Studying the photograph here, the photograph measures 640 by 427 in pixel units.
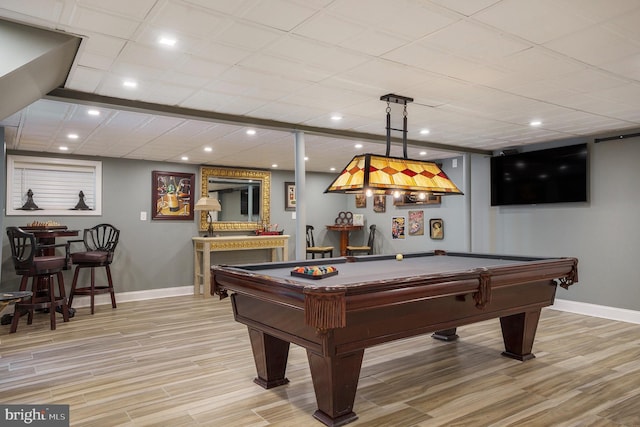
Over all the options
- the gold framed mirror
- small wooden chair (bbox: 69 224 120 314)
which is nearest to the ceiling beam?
small wooden chair (bbox: 69 224 120 314)

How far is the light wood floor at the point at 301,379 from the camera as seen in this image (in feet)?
8.60

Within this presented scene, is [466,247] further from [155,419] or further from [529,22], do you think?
[155,419]

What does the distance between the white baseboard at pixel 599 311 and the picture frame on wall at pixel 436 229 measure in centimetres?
218

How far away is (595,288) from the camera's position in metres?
5.41

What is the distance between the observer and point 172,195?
23.1 feet

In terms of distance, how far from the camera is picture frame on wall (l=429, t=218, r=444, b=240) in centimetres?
747

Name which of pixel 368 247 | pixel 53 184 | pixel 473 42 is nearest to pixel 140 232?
pixel 53 184

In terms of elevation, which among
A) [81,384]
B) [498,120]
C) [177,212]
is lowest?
[81,384]

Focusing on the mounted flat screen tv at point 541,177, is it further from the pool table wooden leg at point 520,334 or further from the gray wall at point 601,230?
the pool table wooden leg at point 520,334

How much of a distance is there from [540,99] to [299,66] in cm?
224

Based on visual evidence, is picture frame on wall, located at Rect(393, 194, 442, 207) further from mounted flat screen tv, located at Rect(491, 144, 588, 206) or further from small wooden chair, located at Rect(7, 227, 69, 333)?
small wooden chair, located at Rect(7, 227, 69, 333)

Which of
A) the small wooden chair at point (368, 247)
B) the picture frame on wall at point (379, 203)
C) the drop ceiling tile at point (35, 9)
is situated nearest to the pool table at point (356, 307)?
the drop ceiling tile at point (35, 9)

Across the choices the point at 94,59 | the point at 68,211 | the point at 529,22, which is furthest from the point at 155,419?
the point at 68,211

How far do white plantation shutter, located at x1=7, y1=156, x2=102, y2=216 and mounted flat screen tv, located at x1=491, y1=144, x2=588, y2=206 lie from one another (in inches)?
237
